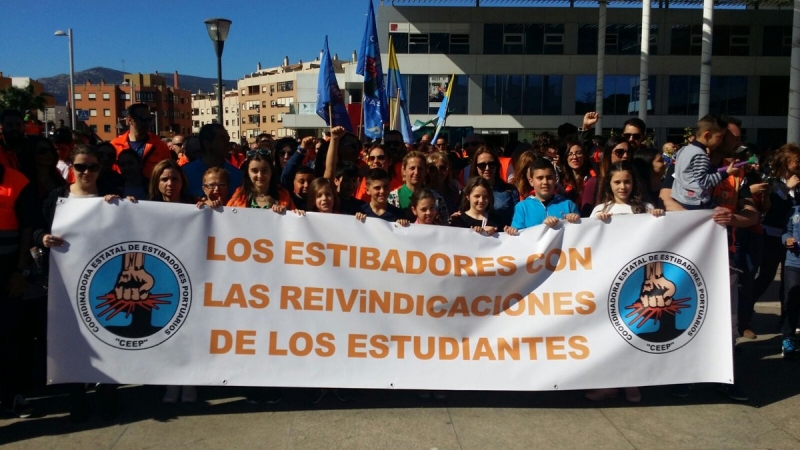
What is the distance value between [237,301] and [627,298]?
2.60m

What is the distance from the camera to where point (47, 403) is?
4.61 metres

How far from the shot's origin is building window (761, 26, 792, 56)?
36250 mm

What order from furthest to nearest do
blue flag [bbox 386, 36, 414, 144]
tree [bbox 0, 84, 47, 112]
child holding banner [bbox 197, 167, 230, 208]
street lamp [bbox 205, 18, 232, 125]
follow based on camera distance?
tree [bbox 0, 84, 47, 112]
blue flag [bbox 386, 36, 414, 144]
street lamp [bbox 205, 18, 232, 125]
child holding banner [bbox 197, 167, 230, 208]

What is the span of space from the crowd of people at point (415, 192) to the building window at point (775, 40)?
35.3m

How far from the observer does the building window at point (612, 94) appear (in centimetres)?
3575

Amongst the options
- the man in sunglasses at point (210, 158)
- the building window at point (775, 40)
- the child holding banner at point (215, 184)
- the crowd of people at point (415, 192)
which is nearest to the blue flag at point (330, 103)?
the crowd of people at point (415, 192)

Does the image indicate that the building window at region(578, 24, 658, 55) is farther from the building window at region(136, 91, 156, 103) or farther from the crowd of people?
the building window at region(136, 91, 156, 103)

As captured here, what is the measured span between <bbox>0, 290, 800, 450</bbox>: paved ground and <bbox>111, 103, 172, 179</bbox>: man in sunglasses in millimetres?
2145

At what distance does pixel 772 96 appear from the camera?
36531 mm

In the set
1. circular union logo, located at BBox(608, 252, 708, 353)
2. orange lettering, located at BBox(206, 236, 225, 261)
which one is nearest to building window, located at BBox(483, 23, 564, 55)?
circular union logo, located at BBox(608, 252, 708, 353)

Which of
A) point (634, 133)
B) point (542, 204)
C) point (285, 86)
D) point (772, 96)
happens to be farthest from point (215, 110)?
point (542, 204)

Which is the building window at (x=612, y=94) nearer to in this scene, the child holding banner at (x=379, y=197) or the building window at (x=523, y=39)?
the building window at (x=523, y=39)

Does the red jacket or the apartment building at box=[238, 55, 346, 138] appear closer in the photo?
the red jacket

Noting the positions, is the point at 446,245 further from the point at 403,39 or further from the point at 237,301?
the point at 403,39
